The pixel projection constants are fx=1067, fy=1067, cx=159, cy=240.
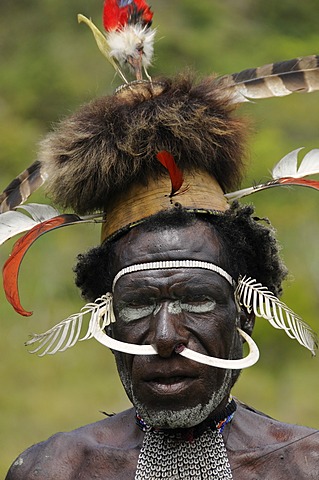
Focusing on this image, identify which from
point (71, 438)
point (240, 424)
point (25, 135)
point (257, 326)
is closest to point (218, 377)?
point (240, 424)

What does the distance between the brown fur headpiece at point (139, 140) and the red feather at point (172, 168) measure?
81 millimetres

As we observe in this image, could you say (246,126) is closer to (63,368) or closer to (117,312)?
(117,312)

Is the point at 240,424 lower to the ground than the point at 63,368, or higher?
lower

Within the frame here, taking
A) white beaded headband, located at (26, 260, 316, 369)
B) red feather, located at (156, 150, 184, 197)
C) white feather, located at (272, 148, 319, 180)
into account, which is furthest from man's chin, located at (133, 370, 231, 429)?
white feather, located at (272, 148, 319, 180)

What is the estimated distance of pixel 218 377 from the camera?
3.57m

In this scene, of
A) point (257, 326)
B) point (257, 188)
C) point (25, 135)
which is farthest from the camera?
point (25, 135)

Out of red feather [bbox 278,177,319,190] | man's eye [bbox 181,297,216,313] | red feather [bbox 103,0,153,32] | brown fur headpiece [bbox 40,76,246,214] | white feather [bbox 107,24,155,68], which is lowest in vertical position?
man's eye [bbox 181,297,216,313]

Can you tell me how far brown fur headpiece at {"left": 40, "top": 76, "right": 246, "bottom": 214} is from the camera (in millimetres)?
3693

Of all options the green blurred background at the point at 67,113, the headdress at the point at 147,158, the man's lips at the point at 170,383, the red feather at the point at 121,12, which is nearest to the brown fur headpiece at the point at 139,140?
the headdress at the point at 147,158

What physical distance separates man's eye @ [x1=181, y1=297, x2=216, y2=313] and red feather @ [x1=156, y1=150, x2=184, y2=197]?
384 millimetres

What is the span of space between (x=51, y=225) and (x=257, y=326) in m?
5.59

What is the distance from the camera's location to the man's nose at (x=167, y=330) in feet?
11.3

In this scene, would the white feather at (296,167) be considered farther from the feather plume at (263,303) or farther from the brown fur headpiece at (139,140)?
the feather plume at (263,303)

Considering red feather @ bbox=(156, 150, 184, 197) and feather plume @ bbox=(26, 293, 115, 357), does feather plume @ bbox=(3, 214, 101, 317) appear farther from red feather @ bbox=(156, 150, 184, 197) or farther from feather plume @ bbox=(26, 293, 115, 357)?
red feather @ bbox=(156, 150, 184, 197)
